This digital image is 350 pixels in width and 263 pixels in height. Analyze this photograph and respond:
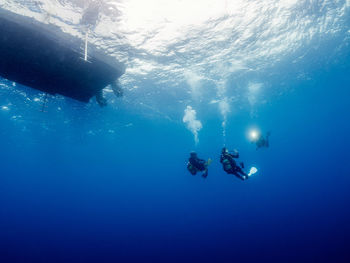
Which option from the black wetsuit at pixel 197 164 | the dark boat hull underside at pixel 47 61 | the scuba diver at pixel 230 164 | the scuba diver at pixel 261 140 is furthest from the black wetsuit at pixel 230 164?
the dark boat hull underside at pixel 47 61

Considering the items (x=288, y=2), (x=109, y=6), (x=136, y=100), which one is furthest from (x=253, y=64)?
(x=109, y=6)

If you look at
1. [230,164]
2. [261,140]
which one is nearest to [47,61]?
[230,164]

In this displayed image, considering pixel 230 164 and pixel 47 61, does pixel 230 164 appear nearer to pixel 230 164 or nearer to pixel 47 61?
pixel 230 164

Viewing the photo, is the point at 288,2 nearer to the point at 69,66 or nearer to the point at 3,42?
the point at 69,66

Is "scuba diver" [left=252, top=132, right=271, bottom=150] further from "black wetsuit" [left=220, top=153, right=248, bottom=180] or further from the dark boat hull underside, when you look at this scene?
the dark boat hull underside

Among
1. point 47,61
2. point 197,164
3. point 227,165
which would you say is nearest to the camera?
point 47,61

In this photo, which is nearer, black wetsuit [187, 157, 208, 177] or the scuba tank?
the scuba tank

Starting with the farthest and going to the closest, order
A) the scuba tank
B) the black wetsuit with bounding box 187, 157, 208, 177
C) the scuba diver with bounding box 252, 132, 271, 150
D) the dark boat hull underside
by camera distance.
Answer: the scuba diver with bounding box 252, 132, 271, 150, the black wetsuit with bounding box 187, 157, 208, 177, the scuba tank, the dark boat hull underside

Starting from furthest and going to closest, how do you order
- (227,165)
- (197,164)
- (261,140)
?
1. (261,140)
2. (197,164)
3. (227,165)

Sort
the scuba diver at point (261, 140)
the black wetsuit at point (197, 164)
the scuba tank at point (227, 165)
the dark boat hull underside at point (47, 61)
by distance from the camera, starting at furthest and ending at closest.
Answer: the scuba diver at point (261, 140) < the black wetsuit at point (197, 164) < the scuba tank at point (227, 165) < the dark boat hull underside at point (47, 61)

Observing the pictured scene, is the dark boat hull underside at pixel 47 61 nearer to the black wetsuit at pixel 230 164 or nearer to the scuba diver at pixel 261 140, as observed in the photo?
the black wetsuit at pixel 230 164

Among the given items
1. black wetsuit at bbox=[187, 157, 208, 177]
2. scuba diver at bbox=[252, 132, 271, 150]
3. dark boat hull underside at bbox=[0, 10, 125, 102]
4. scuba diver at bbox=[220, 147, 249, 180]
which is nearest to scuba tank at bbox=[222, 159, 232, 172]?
scuba diver at bbox=[220, 147, 249, 180]

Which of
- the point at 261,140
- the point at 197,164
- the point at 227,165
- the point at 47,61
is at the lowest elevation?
the point at 227,165

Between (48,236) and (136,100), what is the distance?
59.0 metres
